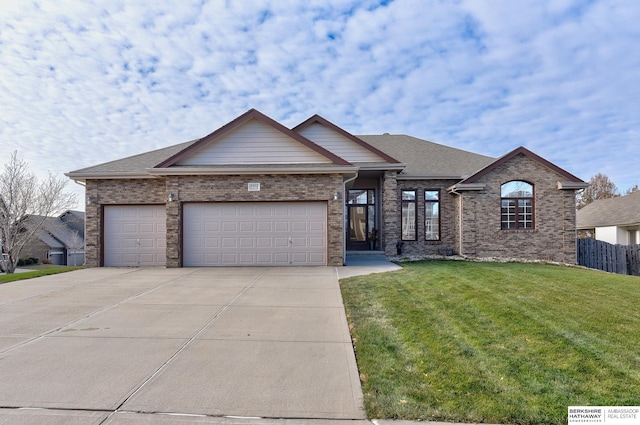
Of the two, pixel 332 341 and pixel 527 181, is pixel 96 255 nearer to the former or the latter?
pixel 332 341

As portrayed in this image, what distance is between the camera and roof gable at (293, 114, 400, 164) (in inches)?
610

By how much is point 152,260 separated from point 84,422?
11077mm

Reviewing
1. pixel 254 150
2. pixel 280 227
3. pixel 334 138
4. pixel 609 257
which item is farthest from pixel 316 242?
pixel 609 257

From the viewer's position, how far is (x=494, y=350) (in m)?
4.52

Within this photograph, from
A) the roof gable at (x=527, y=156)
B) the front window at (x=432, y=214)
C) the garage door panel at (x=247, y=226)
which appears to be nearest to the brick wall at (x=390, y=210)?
the front window at (x=432, y=214)

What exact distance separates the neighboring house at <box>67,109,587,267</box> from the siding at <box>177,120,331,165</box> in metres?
0.04

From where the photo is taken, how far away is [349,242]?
17.7m

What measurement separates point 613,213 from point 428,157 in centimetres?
1569

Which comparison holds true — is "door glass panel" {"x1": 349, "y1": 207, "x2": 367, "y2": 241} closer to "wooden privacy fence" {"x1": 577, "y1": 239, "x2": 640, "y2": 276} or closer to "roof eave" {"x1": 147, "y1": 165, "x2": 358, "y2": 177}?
"roof eave" {"x1": 147, "y1": 165, "x2": 358, "y2": 177}

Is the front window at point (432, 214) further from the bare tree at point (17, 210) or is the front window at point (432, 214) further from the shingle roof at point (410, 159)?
the bare tree at point (17, 210)

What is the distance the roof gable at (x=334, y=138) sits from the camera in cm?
1549

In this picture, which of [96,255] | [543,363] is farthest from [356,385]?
[96,255]

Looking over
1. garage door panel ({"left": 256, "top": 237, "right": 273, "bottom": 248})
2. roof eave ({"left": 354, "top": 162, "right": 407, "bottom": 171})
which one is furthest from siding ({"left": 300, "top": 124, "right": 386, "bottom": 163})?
garage door panel ({"left": 256, "top": 237, "right": 273, "bottom": 248})

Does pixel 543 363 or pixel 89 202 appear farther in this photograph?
pixel 89 202
